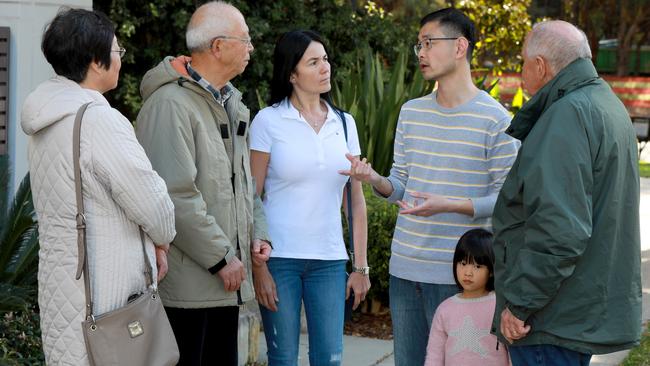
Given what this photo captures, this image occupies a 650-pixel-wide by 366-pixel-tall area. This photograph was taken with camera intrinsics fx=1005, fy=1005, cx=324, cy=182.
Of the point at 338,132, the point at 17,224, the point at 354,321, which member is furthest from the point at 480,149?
the point at 354,321

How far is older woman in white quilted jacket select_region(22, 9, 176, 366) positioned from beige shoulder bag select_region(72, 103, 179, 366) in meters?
0.03

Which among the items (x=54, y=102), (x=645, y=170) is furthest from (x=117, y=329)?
(x=645, y=170)

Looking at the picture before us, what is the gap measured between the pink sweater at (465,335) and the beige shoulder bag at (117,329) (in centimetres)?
119

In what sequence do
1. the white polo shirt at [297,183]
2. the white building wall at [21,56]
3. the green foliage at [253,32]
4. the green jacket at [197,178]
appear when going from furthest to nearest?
the green foliage at [253,32], the white building wall at [21,56], the white polo shirt at [297,183], the green jacket at [197,178]

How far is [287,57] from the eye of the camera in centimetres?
440

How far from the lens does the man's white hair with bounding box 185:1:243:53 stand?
157 inches

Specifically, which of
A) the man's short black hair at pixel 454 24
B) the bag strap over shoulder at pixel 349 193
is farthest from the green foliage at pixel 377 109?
the man's short black hair at pixel 454 24

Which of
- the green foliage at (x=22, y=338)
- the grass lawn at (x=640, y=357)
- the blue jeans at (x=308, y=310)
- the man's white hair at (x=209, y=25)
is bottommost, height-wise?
the grass lawn at (x=640, y=357)

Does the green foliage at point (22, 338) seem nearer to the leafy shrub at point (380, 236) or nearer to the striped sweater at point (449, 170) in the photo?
the striped sweater at point (449, 170)

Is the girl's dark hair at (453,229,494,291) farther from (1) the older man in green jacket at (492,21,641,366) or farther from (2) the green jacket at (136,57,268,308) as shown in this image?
(2) the green jacket at (136,57,268,308)

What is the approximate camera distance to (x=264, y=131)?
4.34 m

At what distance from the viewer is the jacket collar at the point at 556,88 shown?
10.8 ft

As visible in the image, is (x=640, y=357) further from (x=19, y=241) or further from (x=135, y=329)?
(x=135, y=329)

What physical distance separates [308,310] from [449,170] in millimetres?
908
